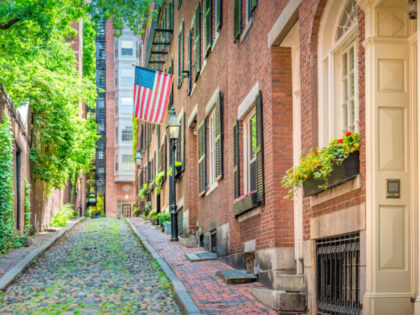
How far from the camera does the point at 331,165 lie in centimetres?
688

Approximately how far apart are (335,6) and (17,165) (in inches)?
531

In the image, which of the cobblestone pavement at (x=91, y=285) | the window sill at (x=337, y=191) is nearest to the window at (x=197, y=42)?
the cobblestone pavement at (x=91, y=285)

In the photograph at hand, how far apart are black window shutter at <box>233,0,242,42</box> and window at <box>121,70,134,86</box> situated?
5237 cm

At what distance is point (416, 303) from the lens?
18.3ft

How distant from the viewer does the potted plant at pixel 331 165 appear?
6628 millimetres

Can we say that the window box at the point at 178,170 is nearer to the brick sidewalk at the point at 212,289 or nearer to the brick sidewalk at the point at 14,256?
the brick sidewalk at the point at 14,256

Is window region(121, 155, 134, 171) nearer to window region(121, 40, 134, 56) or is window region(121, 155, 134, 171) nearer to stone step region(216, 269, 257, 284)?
window region(121, 40, 134, 56)

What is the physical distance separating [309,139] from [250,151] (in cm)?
382

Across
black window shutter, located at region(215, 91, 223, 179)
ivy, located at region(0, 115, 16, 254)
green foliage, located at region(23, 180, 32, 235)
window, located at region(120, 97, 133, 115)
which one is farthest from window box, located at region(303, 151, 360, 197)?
window, located at region(120, 97, 133, 115)

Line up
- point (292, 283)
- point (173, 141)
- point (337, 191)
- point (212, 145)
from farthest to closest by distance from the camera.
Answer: point (173, 141)
point (212, 145)
point (292, 283)
point (337, 191)

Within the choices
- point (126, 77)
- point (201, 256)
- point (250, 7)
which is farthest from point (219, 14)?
point (126, 77)

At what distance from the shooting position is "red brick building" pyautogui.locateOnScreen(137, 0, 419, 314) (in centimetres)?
603

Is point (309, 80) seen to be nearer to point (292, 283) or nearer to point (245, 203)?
point (292, 283)

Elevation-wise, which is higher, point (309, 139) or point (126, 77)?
point (126, 77)
